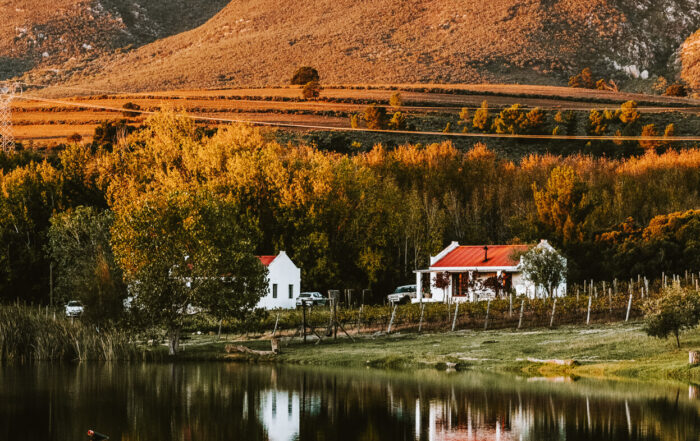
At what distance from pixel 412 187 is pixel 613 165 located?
25.1m

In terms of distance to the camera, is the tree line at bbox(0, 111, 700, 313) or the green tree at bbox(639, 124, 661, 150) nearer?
the tree line at bbox(0, 111, 700, 313)

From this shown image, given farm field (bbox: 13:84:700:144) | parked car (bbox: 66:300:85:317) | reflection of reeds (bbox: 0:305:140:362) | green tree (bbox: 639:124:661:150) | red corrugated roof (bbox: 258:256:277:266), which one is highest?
farm field (bbox: 13:84:700:144)

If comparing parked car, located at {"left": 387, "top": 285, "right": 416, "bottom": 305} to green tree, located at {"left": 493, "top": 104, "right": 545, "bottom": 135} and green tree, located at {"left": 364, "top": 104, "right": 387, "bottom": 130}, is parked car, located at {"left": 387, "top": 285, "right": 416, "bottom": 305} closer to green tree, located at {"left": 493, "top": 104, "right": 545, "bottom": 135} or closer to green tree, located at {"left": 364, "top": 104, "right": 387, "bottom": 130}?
green tree, located at {"left": 493, "top": 104, "right": 545, "bottom": 135}

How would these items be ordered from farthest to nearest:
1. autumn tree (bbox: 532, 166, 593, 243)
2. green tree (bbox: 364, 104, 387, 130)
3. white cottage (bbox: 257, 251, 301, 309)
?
green tree (bbox: 364, 104, 387, 130) < autumn tree (bbox: 532, 166, 593, 243) < white cottage (bbox: 257, 251, 301, 309)

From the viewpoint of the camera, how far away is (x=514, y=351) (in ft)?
141

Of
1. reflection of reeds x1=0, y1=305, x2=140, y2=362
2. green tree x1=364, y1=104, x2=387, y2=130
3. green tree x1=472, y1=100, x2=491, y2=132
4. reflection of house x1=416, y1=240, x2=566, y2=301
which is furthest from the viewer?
green tree x1=472, y1=100, x2=491, y2=132

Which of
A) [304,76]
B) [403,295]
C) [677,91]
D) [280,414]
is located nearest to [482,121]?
[304,76]

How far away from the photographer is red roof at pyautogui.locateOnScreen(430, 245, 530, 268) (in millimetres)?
66250

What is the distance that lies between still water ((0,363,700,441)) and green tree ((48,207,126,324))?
9.76 meters

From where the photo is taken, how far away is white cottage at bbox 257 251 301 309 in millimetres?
69938

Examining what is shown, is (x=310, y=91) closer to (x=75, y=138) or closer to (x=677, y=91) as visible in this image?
(x=75, y=138)

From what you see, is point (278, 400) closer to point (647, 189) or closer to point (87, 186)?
point (87, 186)

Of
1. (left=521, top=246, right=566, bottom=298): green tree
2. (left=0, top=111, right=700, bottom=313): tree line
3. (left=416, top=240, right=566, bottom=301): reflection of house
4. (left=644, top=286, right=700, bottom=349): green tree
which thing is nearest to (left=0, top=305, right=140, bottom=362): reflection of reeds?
(left=0, top=111, right=700, bottom=313): tree line

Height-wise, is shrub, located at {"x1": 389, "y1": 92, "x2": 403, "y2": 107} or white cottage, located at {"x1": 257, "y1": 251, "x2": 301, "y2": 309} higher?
shrub, located at {"x1": 389, "y1": 92, "x2": 403, "y2": 107}
